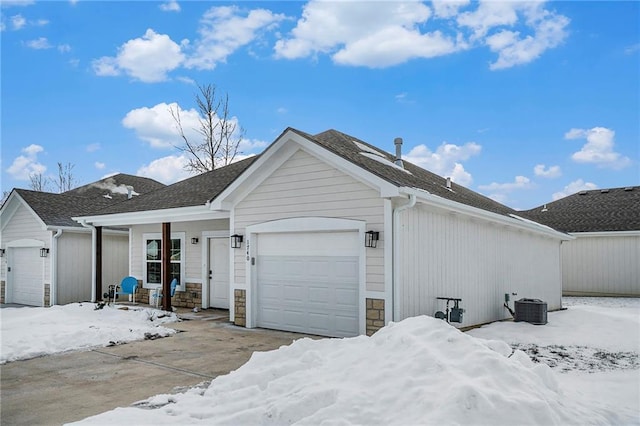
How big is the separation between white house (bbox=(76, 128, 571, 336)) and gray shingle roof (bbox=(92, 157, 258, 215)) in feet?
0.45

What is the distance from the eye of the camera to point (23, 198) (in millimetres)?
14883

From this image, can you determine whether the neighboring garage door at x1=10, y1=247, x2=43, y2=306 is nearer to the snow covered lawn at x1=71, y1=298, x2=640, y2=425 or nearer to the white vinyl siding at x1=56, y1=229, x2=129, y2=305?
the white vinyl siding at x1=56, y1=229, x2=129, y2=305

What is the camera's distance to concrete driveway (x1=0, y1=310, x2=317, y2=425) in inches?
187

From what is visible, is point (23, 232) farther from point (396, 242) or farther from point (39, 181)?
point (39, 181)

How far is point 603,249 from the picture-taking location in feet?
60.8

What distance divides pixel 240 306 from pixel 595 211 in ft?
58.9

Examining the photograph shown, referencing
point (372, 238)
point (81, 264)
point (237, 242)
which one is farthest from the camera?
point (81, 264)

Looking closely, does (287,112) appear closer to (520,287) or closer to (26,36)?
(26,36)

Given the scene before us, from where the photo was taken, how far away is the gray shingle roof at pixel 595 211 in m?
18.7

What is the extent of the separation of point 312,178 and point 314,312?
2588 millimetres

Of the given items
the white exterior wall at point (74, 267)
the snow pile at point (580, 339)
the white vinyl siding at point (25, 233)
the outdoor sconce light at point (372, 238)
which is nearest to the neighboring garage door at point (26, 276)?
the white vinyl siding at point (25, 233)

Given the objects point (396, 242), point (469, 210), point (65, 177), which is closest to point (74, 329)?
point (396, 242)

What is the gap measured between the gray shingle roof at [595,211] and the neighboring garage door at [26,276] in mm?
20005

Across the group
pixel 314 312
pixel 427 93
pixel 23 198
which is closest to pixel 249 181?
pixel 314 312
